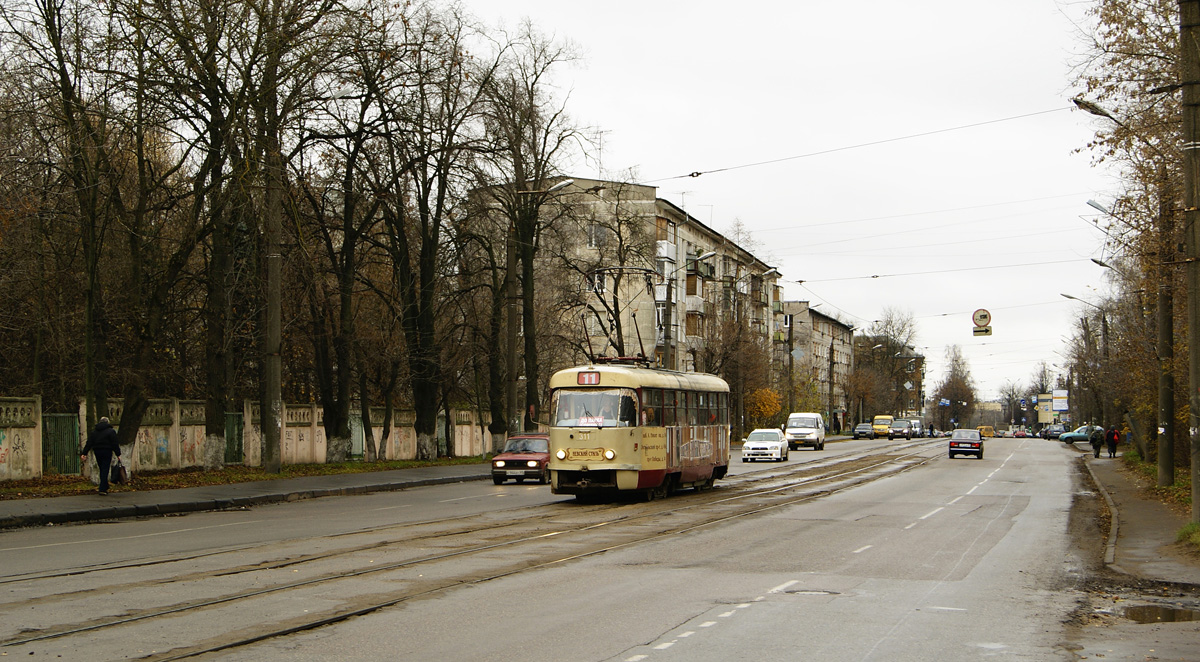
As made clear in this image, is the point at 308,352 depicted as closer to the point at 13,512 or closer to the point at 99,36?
the point at 99,36

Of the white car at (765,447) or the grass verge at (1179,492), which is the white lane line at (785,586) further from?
the white car at (765,447)

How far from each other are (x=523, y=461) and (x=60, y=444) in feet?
40.2

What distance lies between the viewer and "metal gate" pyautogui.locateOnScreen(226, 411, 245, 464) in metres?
34.5

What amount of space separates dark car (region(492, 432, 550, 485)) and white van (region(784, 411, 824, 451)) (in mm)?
36263

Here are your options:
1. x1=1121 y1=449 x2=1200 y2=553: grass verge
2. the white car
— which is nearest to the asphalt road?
x1=1121 y1=449 x2=1200 y2=553: grass verge

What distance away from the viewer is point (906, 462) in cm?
4869

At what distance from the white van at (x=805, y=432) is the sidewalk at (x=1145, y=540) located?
122 ft

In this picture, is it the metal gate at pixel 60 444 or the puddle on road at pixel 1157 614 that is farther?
the metal gate at pixel 60 444

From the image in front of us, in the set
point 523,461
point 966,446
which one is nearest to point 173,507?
point 523,461

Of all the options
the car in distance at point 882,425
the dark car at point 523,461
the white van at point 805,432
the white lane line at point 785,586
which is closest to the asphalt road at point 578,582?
the white lane line at point 785,586

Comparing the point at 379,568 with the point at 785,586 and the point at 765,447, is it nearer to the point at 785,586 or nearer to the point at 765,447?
the point at 785,586

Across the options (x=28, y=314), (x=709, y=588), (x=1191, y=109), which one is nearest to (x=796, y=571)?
(x=709, y=588)

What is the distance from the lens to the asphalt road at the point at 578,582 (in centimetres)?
851

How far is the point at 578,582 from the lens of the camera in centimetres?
1186
